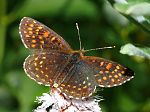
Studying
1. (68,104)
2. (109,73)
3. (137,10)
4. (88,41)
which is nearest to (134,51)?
(137,10)

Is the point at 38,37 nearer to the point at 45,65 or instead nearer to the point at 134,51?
the point at 45,65

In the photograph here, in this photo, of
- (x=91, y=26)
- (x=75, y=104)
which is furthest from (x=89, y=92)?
(x=91, y=26)

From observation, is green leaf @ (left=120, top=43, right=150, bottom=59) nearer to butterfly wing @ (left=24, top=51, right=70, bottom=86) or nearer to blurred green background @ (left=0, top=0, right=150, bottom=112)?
butterfly wing @ (left=24, top=51, right=70, bottom=86)

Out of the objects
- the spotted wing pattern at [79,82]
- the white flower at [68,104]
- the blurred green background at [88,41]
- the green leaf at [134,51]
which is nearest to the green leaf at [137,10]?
the green leaf at [134,51]

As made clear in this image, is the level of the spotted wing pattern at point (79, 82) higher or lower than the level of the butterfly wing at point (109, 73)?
lower

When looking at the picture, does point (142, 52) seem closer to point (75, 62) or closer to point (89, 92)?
point (89, 92)

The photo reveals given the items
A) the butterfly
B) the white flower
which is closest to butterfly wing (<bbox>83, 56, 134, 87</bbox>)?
the butterfly

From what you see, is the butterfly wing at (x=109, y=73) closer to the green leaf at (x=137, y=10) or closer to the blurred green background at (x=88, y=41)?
the green leaf at (x=137, y=10)
